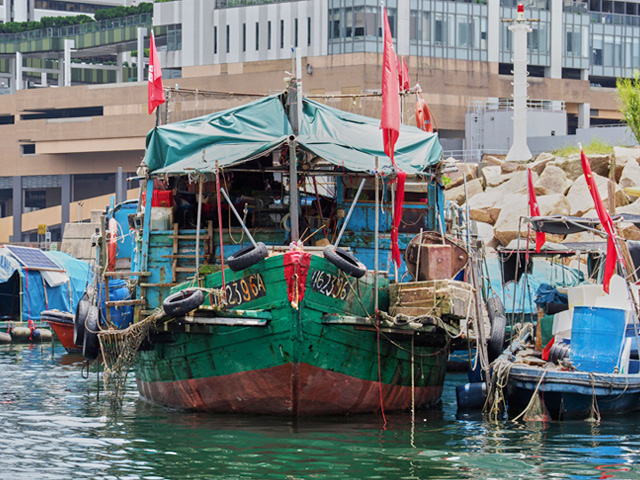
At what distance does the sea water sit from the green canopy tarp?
13.2 feet

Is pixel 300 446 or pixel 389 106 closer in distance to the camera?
pixel 300 446

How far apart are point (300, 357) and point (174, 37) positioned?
62.6m

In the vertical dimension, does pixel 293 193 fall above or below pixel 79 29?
below

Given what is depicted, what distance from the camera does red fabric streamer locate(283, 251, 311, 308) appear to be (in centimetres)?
1474

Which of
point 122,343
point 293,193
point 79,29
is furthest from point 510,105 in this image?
point 122,343

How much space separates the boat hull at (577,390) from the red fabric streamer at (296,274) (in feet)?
13.2

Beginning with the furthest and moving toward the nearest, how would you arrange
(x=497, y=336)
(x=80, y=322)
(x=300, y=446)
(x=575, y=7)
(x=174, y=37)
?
1. (x=575, y=7)
2. (x=174, y=37)
3. (x=80, y=322)
4. (x=497, y=336)
5. (x=300, y=446)

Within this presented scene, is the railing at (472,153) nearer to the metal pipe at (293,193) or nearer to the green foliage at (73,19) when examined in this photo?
the green foliage at (73,19)

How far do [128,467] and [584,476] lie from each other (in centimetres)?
548

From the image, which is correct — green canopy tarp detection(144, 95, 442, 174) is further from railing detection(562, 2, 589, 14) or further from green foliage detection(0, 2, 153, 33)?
green foliage detection(0, 2, 153, 33)

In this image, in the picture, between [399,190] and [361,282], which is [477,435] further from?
[399,190]

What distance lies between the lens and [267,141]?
16750mm

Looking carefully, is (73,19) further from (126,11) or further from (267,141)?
(267,141)

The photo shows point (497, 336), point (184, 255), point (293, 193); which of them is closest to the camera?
point (293, 193)
